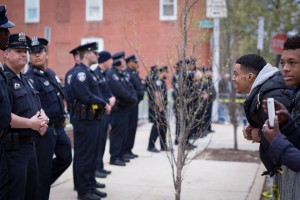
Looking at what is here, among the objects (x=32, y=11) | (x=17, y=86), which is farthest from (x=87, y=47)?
(x=32, y=11)

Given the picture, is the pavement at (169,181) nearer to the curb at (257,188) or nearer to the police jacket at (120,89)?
the curb at (257,188)

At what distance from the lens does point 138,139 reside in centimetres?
1256

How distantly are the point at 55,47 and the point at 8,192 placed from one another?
2447 centimetres

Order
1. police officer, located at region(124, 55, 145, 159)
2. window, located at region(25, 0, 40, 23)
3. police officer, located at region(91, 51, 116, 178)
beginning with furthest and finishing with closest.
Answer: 1. window, located at region(25, 0, 40, 23)
2. police officer, located at region(124, 55, 145, 159)
3. police officer, located at region(91, 51, 116, 178)

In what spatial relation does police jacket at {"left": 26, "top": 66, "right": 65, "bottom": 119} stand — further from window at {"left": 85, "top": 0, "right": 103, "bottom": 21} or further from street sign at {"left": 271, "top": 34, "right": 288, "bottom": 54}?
window at {"left": 85, "top": 0, "right": 103, "bottom": 21}

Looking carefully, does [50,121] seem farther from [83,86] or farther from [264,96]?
[264,96]

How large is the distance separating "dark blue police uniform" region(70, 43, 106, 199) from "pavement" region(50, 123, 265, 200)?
36 cm

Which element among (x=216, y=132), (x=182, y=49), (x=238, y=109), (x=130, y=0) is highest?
(x=130, y=0)

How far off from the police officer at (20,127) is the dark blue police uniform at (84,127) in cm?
168

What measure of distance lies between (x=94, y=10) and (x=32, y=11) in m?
3.84

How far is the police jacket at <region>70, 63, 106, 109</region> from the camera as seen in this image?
20.6ft

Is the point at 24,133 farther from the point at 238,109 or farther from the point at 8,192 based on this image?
the point at 238,109

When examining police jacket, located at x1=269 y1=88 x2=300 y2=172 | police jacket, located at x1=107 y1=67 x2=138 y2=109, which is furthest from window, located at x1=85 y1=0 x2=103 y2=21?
police jacket, located at x1=269 y1=88 x2=300 y2=172

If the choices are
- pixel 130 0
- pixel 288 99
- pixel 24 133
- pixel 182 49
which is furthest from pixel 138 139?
pixel 130 0
